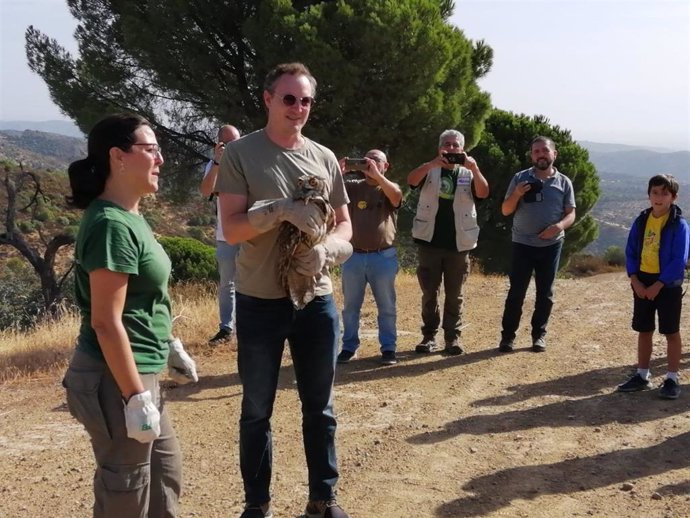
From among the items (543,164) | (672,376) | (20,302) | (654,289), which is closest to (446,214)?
(543,164)

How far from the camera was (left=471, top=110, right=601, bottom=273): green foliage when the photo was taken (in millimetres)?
20469

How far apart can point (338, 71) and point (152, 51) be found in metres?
3.46

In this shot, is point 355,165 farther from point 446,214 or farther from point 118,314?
point 118,314

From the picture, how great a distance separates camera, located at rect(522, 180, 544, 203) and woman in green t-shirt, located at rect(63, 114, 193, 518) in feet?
14.8

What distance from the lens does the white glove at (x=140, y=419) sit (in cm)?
229

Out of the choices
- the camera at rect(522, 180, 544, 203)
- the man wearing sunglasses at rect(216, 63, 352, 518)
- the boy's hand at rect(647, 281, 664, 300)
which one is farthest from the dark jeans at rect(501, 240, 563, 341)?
the man wearing sunglasses at rect(216, 63, 352, 518)

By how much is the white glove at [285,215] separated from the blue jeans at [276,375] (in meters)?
0.38

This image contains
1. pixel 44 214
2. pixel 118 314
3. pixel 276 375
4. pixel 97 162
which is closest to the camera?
pixel 118 314

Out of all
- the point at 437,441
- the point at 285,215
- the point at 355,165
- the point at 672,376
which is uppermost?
the point at 355,165

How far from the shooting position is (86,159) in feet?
8.00

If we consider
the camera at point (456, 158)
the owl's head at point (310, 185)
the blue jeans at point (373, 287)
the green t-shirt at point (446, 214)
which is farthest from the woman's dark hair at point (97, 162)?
the green t-shirt at point (446, 214)

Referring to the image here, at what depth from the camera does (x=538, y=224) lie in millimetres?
6359

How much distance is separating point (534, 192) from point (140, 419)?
4.87 meters

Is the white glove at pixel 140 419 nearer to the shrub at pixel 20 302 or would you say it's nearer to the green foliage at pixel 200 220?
the shrub at pixel 20 302
